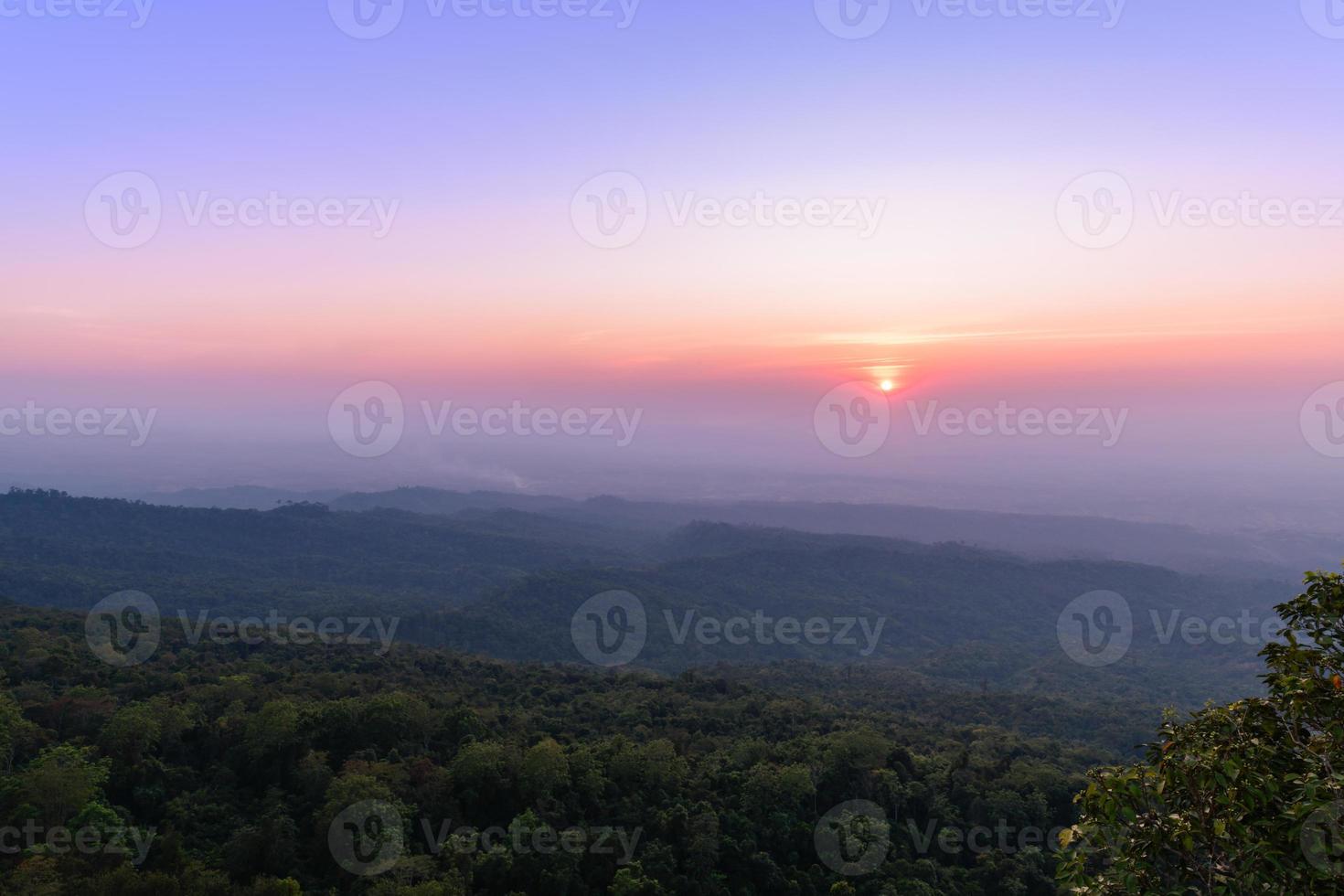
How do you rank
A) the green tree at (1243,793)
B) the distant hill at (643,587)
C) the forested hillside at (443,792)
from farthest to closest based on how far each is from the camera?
the distant hill at (643,587) → the forested hillside at (443,792) → the green tree at (1243,793)

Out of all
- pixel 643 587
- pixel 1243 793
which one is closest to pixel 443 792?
pixel 1243 793

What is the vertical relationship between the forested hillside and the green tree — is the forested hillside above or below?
below

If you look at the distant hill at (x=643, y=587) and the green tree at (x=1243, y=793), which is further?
the distant hill at (x=643, y=587)

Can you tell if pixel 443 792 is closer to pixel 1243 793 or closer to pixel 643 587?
pixel 1243 793

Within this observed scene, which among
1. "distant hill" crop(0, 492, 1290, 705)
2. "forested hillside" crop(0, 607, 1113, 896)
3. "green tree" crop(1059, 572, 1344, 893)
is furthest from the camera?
"distant hill" crop(0, 492, 1290, 705)

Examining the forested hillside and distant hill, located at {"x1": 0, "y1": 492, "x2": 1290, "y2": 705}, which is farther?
distant hill, located at {"x1": 0, "y1": 492, "x2": 1290, "y2": 705}

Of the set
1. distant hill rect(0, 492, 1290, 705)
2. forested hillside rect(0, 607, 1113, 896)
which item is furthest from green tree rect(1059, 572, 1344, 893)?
distant hill rect(0, 492, 1290, 705)

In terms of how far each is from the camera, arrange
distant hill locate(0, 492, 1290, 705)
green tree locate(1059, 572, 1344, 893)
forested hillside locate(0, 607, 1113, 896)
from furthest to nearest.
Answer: distant hill locate(0, 492, 1290, 705) → forested hillside locate(0, 607, 1113, 896) → green tree locate(1059, 572, 1344, 893)

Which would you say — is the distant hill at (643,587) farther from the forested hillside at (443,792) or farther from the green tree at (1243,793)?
the green tree at (1243,793)

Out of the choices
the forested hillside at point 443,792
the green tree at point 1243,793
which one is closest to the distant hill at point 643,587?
the forested hillside at point 443,792

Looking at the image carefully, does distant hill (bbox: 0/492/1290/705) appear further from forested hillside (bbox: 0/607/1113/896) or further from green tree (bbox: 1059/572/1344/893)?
green tree (bbox: 1059/572/1344/893)

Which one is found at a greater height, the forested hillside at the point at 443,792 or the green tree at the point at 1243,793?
the green tree at the point at 1243,793

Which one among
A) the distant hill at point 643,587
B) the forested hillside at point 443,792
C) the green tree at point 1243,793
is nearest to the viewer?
the green tree at point 1243,793
